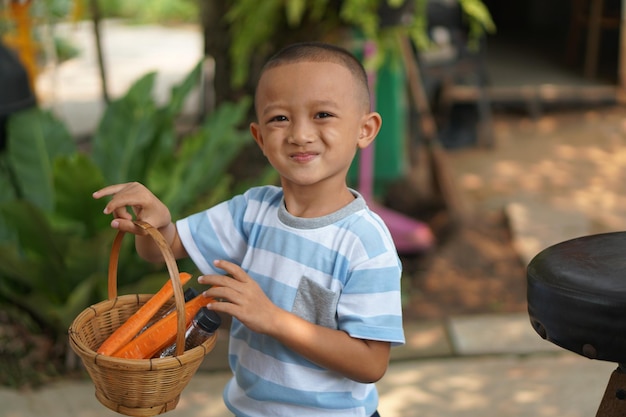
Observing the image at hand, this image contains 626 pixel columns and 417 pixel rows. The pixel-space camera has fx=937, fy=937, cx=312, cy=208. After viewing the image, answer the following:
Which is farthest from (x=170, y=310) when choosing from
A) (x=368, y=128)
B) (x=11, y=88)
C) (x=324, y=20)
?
(x=324, y=20)

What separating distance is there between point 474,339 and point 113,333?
10.1 feet

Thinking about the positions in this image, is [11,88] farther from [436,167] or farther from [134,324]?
[134,324]

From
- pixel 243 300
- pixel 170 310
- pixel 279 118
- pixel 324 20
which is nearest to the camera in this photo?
pixel 243 300

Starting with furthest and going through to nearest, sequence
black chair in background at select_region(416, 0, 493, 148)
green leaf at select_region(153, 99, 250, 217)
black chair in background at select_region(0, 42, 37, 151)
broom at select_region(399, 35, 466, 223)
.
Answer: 1. black chair in background at select_region(416, 0, 493, 148)
2. broom at select_region(399, 35, 466, 223)
3. black chair in background at select_region(0, 42, 37, 151)
4. green leaf at select_region(153, 99, 250, 217)

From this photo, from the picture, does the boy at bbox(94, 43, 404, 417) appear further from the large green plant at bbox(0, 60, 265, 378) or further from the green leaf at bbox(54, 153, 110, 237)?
the large green plant at bbox(0, 60, 265, 378)

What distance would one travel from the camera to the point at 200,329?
2012mm

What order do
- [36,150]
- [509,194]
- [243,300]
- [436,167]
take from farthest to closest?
[509,194], [436,167], [36,150], [243,300]

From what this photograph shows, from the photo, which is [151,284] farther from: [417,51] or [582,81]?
[582,81]

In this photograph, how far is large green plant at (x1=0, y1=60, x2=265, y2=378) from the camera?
4.13m

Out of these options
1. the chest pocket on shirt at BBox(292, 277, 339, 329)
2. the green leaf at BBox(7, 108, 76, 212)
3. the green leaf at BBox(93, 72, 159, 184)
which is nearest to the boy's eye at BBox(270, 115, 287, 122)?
the chest pocket on shirt at BBox(292, 277, 339, 329)

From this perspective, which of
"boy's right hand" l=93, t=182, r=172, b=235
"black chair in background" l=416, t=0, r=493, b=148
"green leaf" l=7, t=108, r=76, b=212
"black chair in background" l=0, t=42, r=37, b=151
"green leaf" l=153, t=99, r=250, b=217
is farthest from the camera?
"black chair in background" l=416, t=0, r=493, b=148

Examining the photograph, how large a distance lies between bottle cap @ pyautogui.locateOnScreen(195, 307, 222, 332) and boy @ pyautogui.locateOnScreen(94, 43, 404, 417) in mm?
98

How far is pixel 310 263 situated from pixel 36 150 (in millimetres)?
3149

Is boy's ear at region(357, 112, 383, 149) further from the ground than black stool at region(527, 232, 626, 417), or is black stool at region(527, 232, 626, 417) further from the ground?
boy's ear at region(357, 112, 383, 149)
